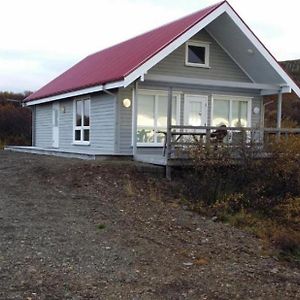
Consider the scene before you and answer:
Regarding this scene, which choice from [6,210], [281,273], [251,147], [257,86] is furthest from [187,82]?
[281,273]

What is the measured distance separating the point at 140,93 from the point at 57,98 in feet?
16.7

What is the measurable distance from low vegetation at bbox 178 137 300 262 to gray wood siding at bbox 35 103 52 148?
480 inches

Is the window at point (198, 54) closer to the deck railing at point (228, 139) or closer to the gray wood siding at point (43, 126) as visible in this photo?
the deck railing at point (228, 139)

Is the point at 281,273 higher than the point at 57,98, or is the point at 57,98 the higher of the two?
the point at 57,98

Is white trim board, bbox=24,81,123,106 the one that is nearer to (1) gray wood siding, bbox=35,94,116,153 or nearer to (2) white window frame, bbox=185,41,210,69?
(1) gray wood siding, bbox=35,94,116,153

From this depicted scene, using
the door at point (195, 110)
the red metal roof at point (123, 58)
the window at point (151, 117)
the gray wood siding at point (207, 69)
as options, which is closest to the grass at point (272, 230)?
the red metal roof at point (123, 58)

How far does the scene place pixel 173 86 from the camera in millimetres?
18469

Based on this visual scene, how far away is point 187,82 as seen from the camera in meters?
17.1

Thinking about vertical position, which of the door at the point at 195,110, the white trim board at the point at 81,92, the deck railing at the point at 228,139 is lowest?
the deck railing at the point at 228,139

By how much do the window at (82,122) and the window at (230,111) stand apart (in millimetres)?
4718

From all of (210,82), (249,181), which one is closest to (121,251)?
(249,181)

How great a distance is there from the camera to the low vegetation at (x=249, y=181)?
12.0 meters

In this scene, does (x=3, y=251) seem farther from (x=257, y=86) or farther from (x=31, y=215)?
(x=257, y=86)

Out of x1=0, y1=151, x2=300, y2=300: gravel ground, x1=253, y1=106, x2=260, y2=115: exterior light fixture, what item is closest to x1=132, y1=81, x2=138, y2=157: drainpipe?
x1=0, y1=151, x2=300, y2=300: gravel ground
